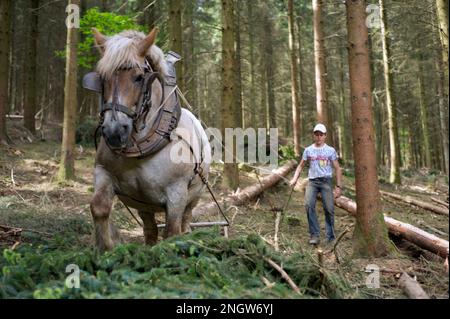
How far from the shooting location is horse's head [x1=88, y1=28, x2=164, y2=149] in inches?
160

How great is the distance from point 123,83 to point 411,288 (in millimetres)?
3299

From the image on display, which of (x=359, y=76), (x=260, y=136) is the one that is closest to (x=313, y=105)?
(x=260, y=136)

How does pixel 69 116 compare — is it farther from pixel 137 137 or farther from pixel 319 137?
pixel 137 137

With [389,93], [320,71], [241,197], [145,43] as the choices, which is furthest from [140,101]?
[389,93]

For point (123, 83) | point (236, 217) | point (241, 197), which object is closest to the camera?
point (123, 83)

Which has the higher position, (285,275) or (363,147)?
(363,147)

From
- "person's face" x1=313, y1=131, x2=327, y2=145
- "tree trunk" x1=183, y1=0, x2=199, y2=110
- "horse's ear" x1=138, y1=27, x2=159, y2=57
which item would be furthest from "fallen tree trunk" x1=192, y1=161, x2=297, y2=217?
"tree trunk" x1=183, y1=0, x2=199, y2=110

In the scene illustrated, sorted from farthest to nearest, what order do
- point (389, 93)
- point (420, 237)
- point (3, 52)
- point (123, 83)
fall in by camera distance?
point (389, 93) → point (3, 52) → point (420, 237) → point (123, 83)

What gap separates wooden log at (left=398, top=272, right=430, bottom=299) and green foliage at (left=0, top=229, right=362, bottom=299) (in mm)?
426

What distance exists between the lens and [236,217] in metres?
9.21

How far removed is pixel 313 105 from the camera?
105ft

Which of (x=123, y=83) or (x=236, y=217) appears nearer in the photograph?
(x=123, y=83)

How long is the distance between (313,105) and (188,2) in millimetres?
17208
